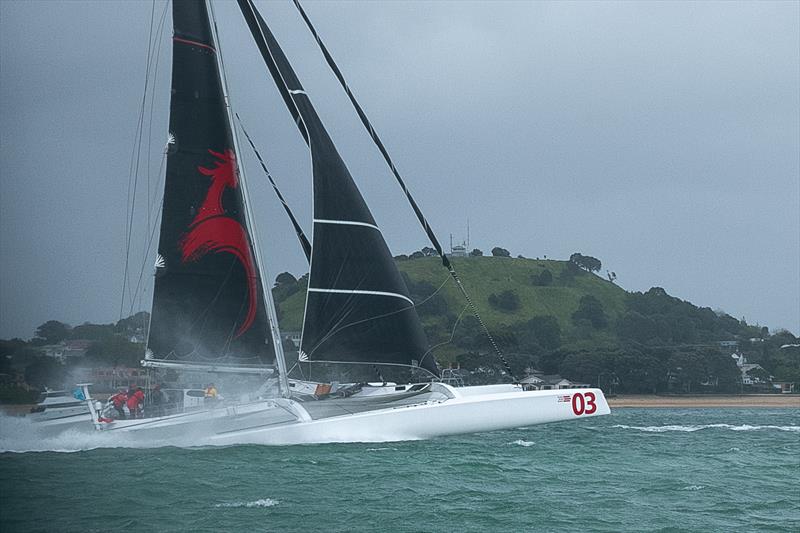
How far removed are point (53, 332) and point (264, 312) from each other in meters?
14.0

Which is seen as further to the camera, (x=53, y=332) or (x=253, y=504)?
(x=253, y=504)

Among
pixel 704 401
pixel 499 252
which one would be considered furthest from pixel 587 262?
pixel 704 401

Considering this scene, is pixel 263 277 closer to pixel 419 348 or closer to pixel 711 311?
pixel 419 348

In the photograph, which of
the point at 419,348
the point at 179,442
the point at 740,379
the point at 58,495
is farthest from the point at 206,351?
the point at 740,379

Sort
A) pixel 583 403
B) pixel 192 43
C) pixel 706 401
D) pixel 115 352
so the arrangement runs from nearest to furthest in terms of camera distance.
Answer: pixel 115 352, pixel 192 43, pixel 583 403, pixel 706 401

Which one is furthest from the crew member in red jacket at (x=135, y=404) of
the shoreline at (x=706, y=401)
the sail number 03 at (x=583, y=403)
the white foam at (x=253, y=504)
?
the shoreline at (x=706, y=401)

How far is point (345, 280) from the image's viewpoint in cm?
2288

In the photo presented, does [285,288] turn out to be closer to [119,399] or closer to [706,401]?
[706,401]

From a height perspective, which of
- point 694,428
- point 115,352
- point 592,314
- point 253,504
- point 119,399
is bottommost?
point 253,504

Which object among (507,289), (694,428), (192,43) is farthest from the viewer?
(507,289)

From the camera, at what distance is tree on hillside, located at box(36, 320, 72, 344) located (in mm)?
7528

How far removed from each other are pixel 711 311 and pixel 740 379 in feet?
146

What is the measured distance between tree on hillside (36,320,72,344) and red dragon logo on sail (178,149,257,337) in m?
11.2

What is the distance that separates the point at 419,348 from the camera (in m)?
23.3
